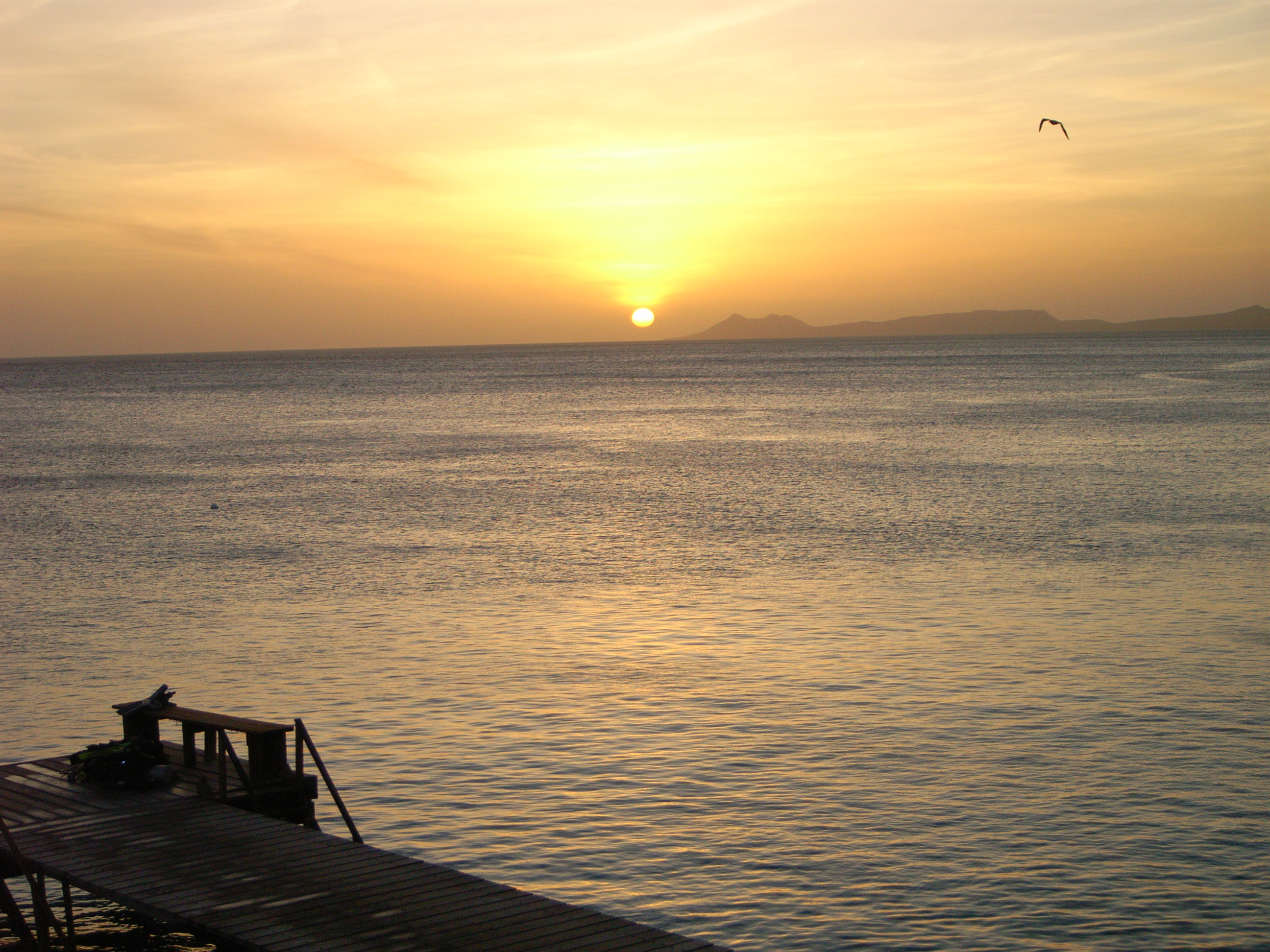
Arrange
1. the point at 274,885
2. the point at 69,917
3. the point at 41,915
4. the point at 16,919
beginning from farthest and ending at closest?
the point at 69,917
the point at 16,919
the point at 41,915
the point at 274,885

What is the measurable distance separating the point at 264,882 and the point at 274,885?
0.13m

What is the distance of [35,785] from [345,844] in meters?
4.43

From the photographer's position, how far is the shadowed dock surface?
1040 centimetres

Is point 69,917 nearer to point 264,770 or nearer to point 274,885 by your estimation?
point 264,770

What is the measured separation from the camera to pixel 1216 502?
148 feet

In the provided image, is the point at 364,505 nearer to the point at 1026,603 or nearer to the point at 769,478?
the point at 769,478

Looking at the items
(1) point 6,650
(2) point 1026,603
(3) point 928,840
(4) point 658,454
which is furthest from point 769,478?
(3) point 928,840

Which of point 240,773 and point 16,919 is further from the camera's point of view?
point 240,773

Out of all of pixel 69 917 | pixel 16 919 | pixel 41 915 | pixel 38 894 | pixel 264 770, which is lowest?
pixel 69 917

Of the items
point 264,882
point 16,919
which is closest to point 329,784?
point 264,882

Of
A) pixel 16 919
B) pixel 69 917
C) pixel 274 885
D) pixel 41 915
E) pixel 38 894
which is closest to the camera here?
pixel 274 885

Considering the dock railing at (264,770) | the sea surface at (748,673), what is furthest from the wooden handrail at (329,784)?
the sea surface at (748,673)

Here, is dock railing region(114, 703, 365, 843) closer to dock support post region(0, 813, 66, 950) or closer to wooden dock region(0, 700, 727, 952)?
wooden dock region(0, 700, 727, 952)

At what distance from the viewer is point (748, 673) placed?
23016 millimetres
